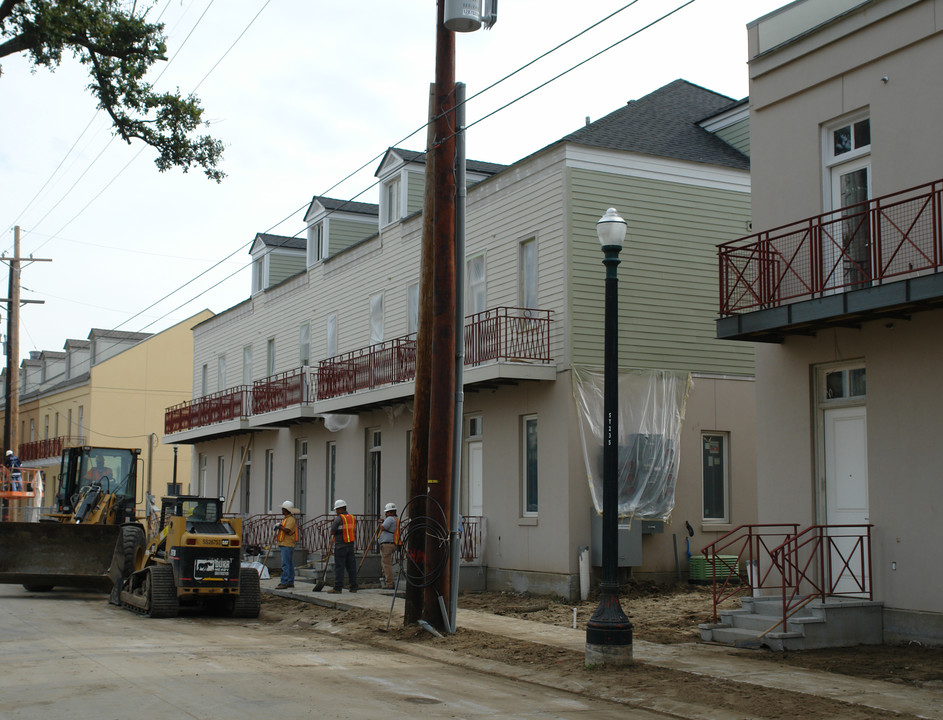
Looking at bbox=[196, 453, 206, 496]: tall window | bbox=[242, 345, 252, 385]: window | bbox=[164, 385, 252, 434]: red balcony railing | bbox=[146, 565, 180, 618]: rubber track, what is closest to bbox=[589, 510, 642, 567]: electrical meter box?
bbox=[146, 565, 180, 618]: rubber track

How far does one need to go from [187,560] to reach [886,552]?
10337 millimetres

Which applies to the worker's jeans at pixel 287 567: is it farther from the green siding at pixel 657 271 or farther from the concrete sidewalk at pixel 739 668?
the green siding at pixel 657 271

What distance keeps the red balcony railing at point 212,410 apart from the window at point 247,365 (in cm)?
68

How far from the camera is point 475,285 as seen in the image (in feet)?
74.1

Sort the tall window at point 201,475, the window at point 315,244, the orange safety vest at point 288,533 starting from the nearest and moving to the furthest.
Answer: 1. the orange safety vest at point 288,533
2. the window at point 315,244
3. the tall window at point 201,475

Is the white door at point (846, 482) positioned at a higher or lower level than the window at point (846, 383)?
lower

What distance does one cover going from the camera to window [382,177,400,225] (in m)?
26.5

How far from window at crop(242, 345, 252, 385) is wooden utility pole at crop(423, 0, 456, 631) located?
21.1 metres

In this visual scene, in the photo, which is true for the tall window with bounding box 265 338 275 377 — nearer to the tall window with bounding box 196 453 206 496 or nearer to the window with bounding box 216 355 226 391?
the window with bounding box 216 355 226 391

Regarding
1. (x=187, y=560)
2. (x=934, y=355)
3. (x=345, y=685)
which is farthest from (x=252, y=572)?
(x=934, y=355)

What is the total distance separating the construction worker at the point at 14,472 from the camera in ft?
103

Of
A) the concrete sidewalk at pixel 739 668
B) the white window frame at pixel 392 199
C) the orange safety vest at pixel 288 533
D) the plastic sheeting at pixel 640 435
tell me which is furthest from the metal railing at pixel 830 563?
the white window frame at pixel 392 199

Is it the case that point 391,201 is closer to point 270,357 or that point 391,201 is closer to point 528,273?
point 528,273

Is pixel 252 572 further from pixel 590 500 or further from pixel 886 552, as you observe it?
pixel 886 552
